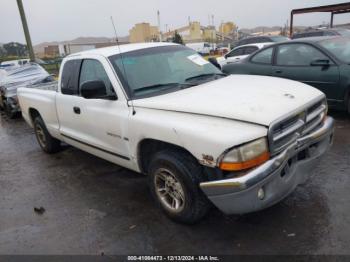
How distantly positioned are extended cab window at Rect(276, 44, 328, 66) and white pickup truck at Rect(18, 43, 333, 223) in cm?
290

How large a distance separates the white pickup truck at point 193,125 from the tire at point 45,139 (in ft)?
4.65

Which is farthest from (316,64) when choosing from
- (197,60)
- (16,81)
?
(16,81)

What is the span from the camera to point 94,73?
4.24m

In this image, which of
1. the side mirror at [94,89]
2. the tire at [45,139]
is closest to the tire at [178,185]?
the side mirror at [94,89]

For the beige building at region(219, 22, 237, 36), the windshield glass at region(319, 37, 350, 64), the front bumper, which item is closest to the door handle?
the front bumper

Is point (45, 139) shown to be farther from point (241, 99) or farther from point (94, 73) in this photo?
point (241, 99)

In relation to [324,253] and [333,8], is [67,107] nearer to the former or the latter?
[324,253]

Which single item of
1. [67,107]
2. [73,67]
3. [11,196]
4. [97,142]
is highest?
[73,67]

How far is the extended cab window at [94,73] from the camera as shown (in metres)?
3.88

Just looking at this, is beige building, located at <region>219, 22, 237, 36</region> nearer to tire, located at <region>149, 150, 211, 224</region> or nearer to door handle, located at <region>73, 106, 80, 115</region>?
door handle, located at <region>73, 106, 80, 115</region>

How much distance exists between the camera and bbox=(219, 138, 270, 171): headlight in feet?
8.72

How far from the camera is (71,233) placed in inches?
138

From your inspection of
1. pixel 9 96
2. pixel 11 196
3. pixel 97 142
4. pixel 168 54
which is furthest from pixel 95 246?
pixel 9 96

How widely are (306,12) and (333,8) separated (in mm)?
1375
